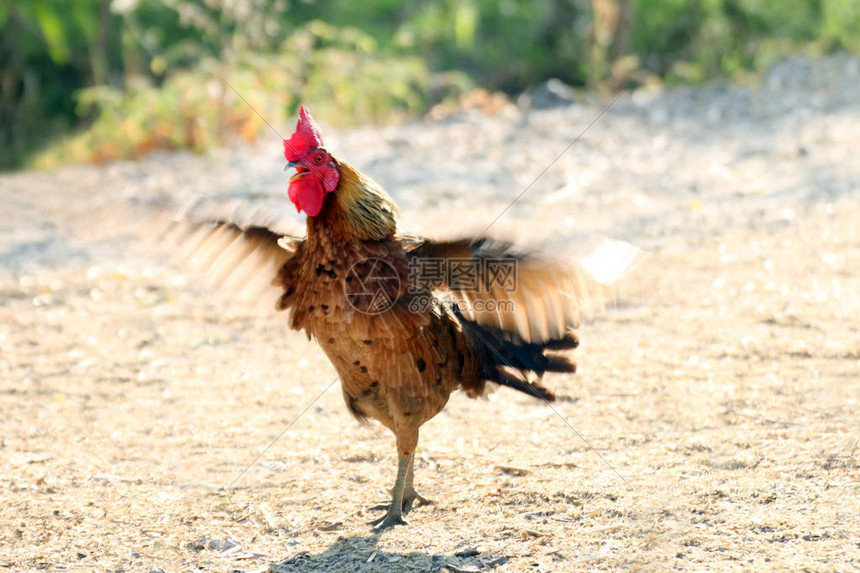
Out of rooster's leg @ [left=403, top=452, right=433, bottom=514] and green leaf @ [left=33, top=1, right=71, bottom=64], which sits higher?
green leaf @ [left=33, top=1, right=71, bottom=64]

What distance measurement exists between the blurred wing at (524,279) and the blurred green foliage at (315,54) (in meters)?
Answer: 7.21

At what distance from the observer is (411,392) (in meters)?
3.42

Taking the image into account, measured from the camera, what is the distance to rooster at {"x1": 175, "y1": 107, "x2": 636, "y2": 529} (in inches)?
128

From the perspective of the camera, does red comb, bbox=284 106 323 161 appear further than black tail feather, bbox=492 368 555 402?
No

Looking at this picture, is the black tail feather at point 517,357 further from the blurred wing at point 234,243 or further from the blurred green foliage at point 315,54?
the blurred green foliage at point 315,54

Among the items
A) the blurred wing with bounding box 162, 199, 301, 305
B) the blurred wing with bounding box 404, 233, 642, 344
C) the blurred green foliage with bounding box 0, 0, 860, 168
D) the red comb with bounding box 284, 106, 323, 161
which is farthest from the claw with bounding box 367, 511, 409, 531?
the blurred green foliage with bounding box 0, 0, 860, 168

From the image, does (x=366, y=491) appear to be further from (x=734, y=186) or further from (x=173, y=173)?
(x=173, y=173)

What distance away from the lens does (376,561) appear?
324 centimetres

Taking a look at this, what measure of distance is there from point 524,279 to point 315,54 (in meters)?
9.63

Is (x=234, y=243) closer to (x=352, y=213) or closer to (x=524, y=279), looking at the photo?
(x=352, y=213)

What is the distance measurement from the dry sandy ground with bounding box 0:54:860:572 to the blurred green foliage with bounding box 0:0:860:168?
2942 mm

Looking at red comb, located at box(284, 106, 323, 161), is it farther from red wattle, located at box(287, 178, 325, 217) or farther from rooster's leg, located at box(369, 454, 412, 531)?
rooster's leg, located at box(369, 454, 412, 531)

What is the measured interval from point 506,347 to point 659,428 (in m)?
0.91

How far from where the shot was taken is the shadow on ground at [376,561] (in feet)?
10.3
